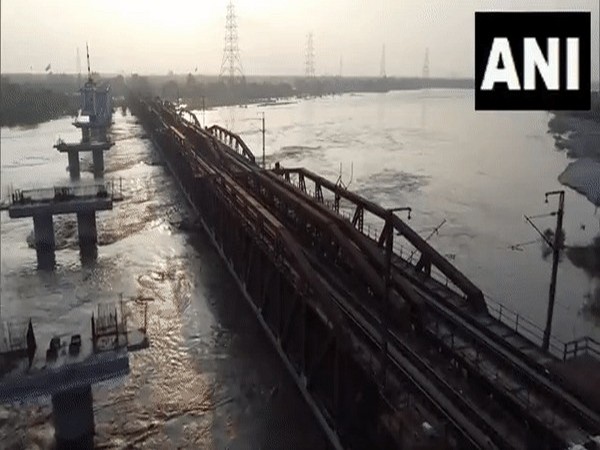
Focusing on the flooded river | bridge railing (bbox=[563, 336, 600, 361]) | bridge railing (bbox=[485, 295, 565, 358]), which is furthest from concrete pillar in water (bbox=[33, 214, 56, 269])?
bridge railing (bbox=[563, 336, 600, 361])

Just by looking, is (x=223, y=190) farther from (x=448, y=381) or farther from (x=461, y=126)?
(x=461, y=126)

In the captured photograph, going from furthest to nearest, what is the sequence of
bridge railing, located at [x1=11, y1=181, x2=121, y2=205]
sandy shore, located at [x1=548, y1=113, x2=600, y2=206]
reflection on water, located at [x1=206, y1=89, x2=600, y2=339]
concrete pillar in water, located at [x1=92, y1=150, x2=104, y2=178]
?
concrete pillar in water, located at [x1=92, y1=150, x2=104, y2=178]
sandy shore, located at [x1=548, y1=113, x2=600, y2=206]
bridge railing, located at [x1=11, y1=181, x2=121, y2=205]
reflection on water, located at [x1=206, y1=89, x2=600, y2=339]

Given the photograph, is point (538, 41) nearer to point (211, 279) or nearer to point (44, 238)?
point (211, 279)

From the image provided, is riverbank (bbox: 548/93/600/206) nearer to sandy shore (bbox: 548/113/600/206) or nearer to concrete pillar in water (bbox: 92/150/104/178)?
sandy shore (bbox: 548/113/600/206)

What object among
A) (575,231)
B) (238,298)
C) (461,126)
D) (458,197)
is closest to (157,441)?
(238,298)

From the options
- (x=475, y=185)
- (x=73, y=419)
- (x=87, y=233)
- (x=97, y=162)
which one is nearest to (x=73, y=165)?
(x=97, y=162)
